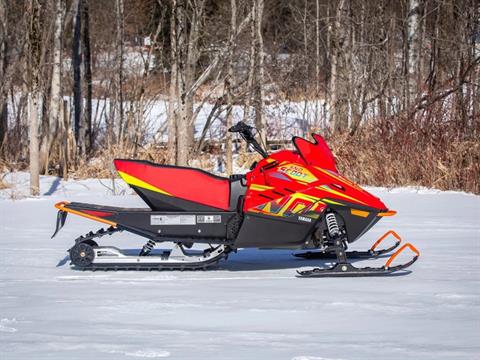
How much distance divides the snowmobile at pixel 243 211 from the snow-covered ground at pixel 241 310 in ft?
0.53

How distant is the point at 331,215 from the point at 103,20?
783 inches

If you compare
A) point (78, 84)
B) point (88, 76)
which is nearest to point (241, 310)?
point (78, 84)

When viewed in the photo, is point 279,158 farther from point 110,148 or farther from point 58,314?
point 110,148

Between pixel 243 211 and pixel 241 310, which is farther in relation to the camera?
pixel 243 211

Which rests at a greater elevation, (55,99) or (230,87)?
(230,87)

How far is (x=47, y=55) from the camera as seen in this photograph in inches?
721

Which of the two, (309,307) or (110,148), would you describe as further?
(110,148)

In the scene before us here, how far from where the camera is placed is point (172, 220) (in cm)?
615

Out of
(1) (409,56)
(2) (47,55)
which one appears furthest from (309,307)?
(2) (47,55)

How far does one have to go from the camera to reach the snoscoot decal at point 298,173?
19.8 feet

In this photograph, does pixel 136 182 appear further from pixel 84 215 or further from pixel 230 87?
pixel 230 87

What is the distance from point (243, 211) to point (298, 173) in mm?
466

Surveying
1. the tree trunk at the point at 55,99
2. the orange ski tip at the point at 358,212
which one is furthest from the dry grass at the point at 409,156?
the orange ski tip at the point at 358,212

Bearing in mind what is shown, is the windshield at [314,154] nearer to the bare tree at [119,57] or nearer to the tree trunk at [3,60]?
the tree trunk at [3,60]
